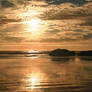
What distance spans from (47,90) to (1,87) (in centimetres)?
298

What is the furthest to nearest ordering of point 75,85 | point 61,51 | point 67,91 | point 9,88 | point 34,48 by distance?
point 34,48
point 61,51
point 75,85
point 9,88
point 67,91

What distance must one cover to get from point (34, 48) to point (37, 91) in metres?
92.4

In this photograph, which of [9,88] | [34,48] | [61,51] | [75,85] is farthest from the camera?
[34,48]

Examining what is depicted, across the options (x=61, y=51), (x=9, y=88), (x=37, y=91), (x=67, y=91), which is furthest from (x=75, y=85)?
(x=61, y=51)

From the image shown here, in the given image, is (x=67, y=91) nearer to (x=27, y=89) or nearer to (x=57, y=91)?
(x=57, y=91)

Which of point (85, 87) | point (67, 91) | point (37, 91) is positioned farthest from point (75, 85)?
point (37, 91)

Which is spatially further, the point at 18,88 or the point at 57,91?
the point at 18,88

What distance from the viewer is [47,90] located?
13750mm

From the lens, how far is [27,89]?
46.1 feet

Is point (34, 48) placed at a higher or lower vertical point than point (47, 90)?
lower

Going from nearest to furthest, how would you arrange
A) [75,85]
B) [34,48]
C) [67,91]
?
[67,91], [75,85], [34,48]

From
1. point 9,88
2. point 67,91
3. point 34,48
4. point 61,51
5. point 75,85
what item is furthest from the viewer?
point 34,48

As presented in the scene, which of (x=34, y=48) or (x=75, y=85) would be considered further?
(x=34, y=48)

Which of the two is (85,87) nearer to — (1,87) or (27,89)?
(27,89)
